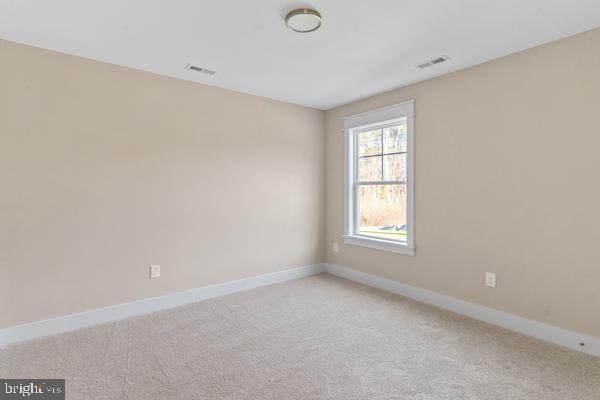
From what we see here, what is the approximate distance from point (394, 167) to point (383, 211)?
22.8 inches

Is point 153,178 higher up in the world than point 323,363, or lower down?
higher up

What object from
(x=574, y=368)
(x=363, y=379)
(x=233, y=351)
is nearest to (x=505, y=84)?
(x=574, y=368)

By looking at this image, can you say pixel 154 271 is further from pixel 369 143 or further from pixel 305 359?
pixel 369 143

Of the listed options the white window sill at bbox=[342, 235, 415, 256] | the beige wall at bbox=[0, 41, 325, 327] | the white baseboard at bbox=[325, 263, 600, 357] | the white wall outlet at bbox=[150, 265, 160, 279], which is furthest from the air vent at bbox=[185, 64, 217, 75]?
the white baseboard at bbox=[325, 263, 600, 357]

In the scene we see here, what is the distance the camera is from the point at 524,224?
8.86 feet

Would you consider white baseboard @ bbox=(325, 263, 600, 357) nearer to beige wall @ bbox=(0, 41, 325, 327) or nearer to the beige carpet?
the beige carpet

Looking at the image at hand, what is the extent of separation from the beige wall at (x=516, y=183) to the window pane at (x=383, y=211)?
30cm

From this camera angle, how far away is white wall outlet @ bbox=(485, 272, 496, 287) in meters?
2.89

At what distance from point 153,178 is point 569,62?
12.3 feet

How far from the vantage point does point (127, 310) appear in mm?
3061

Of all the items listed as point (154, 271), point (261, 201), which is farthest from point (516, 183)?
point (154, 271)

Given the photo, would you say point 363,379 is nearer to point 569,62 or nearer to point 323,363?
point 323,363

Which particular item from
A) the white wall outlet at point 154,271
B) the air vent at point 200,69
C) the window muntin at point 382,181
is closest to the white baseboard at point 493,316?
the window muntin at point 382,181

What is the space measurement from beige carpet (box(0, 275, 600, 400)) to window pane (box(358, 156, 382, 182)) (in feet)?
5.59
